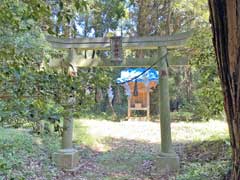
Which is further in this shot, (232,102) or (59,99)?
(59,99)

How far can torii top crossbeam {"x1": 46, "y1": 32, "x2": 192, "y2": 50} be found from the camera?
205 inches

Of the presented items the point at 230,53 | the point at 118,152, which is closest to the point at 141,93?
the point at 118,152

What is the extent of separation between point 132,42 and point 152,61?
49 cm

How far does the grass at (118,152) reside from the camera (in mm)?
4702

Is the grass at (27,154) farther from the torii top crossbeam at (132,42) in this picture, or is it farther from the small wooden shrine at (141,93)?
the small wooden shrine at (141,93)

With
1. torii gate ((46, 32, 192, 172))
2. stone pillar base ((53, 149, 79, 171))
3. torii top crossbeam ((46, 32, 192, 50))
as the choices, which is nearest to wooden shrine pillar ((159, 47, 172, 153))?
torii gate ((46, 32, 192, 172))

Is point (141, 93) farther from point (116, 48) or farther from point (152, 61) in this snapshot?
point (116, 48)

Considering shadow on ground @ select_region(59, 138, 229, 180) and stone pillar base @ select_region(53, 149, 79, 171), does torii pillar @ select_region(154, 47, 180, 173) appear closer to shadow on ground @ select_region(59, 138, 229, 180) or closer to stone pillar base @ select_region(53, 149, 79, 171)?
shadow on ground @ select_region(59, 138, 229, 180)

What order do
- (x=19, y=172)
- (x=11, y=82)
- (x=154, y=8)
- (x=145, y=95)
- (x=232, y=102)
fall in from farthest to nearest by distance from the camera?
1. (x=145, y=95)
2. (x=154, y=8)
3. (x=19, y=172)
4. (x=11, y=82)
5. (x=232, y=102)

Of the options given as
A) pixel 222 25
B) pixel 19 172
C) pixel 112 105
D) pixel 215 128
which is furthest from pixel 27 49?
pixel 112 105

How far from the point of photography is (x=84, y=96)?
1.94 m

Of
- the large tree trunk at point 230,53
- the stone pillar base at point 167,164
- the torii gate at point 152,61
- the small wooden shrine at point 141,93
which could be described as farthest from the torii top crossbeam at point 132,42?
the small wooden shrine at point 141,93

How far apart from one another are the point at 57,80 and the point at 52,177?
350 cm

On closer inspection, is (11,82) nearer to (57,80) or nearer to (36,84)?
(36,84)
